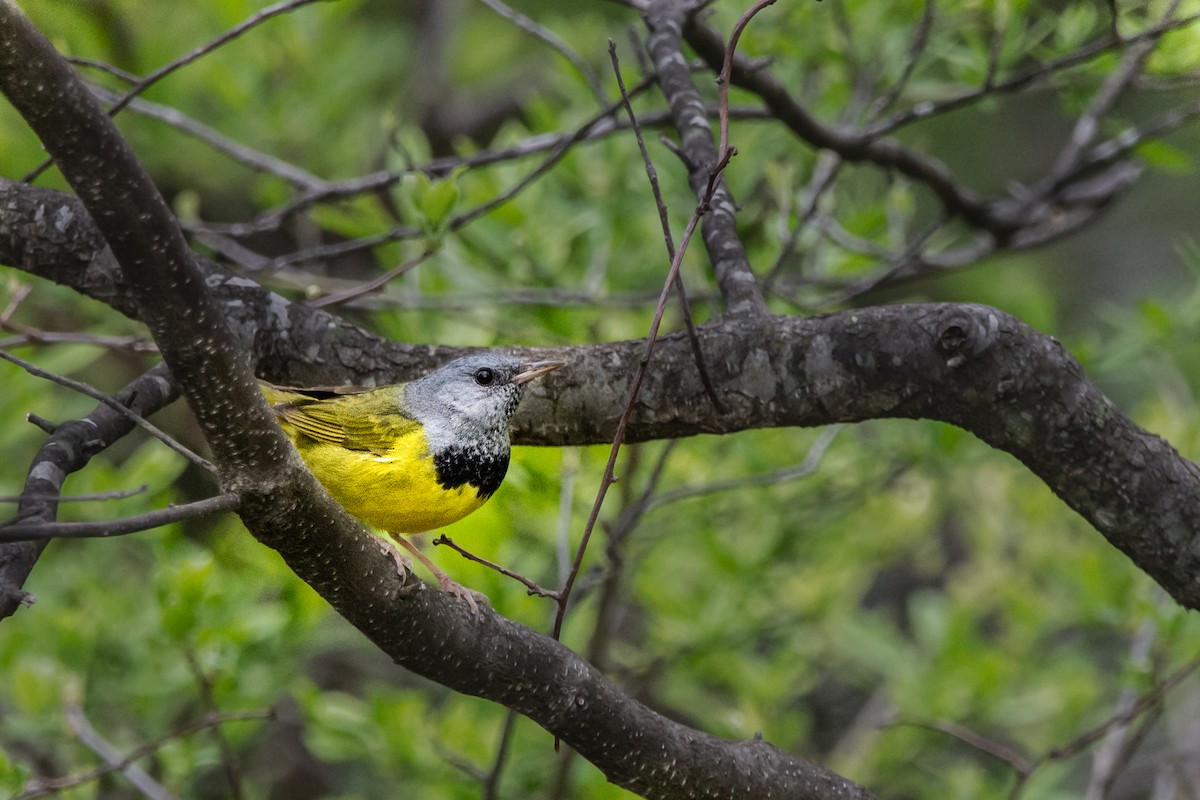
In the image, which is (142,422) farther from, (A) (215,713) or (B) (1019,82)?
(B) (1019,82)

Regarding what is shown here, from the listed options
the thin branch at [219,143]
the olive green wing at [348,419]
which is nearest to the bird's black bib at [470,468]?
the olive green wing at [348,419]

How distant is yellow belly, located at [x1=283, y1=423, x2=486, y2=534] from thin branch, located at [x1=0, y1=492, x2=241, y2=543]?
1232 mm

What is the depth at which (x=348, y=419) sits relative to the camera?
3150mm

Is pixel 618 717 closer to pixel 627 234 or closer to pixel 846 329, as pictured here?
pixel 846 329

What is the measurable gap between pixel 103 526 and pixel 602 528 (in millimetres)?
2856

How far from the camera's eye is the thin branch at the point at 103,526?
1.57m

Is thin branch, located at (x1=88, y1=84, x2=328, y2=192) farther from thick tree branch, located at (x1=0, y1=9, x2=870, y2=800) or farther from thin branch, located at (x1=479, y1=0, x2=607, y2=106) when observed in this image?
thick tree branch, located at (x1=0, y1=9, x2=870, y2=800)

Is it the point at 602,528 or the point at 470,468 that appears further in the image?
the point at 602,528

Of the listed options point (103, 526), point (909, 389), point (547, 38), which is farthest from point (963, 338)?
point (547, 38)

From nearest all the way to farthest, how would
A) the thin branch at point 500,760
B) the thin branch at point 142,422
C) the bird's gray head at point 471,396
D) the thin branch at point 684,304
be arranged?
the thin branch at point 142,422, the thin branch at point 684,304, the bird's gray head at point 471,396, the thin branch at point 500,760

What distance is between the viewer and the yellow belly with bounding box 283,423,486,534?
3.04m

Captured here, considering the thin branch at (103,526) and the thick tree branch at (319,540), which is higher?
the thick tree branch at (319,540)

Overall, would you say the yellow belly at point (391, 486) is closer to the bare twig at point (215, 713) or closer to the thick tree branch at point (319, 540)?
the thick tree branch at point (319, 540)

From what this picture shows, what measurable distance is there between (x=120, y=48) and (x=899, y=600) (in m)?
6.32
